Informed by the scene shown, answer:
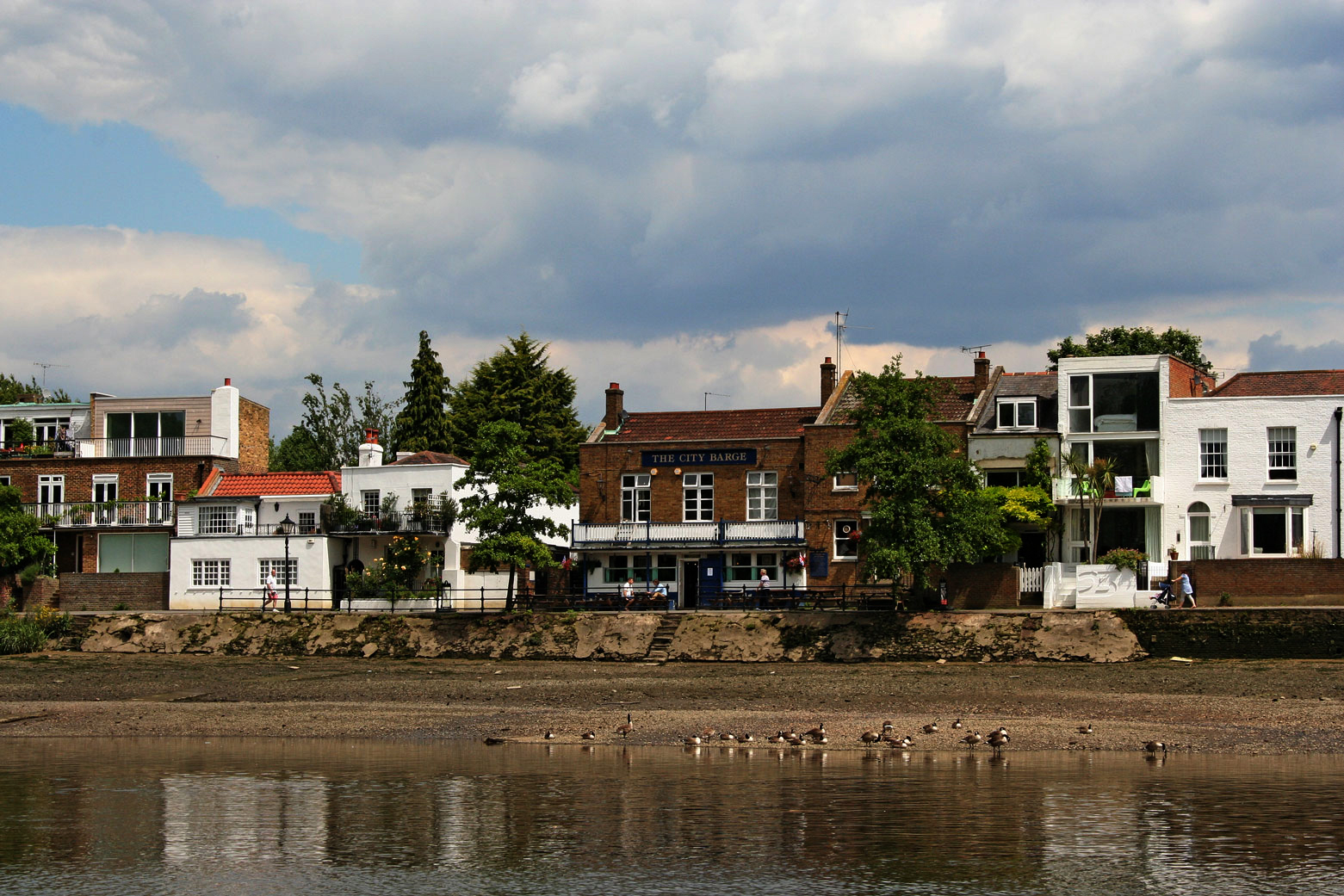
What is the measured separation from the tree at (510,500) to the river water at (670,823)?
1896cm

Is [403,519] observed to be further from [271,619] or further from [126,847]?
[126,847]

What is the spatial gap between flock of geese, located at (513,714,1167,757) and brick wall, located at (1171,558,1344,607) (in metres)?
15.0

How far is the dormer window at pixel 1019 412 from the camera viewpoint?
160 feet

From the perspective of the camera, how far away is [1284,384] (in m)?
48.0

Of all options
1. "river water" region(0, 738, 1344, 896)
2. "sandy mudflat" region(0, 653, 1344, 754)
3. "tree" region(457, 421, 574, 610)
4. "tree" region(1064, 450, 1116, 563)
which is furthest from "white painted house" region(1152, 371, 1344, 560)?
"river water" region(0, 738, 1344, 896)

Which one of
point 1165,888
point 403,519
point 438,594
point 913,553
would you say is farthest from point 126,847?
point 403,519

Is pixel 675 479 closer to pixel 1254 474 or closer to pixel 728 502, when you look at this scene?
pixel 728 502

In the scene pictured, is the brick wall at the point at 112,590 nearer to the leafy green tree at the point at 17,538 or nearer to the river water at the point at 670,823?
the leafy green tree at the point at 17,538

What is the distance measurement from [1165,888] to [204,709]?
23.2m

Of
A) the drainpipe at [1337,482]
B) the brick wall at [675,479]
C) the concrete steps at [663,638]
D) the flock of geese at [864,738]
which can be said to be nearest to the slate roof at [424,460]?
the brick wall at [675,479]

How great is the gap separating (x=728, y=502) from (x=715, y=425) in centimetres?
375

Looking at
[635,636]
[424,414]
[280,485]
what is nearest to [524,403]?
[424,414]

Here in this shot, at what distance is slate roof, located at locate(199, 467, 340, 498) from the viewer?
2199 inches

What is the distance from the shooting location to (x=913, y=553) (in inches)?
1570
